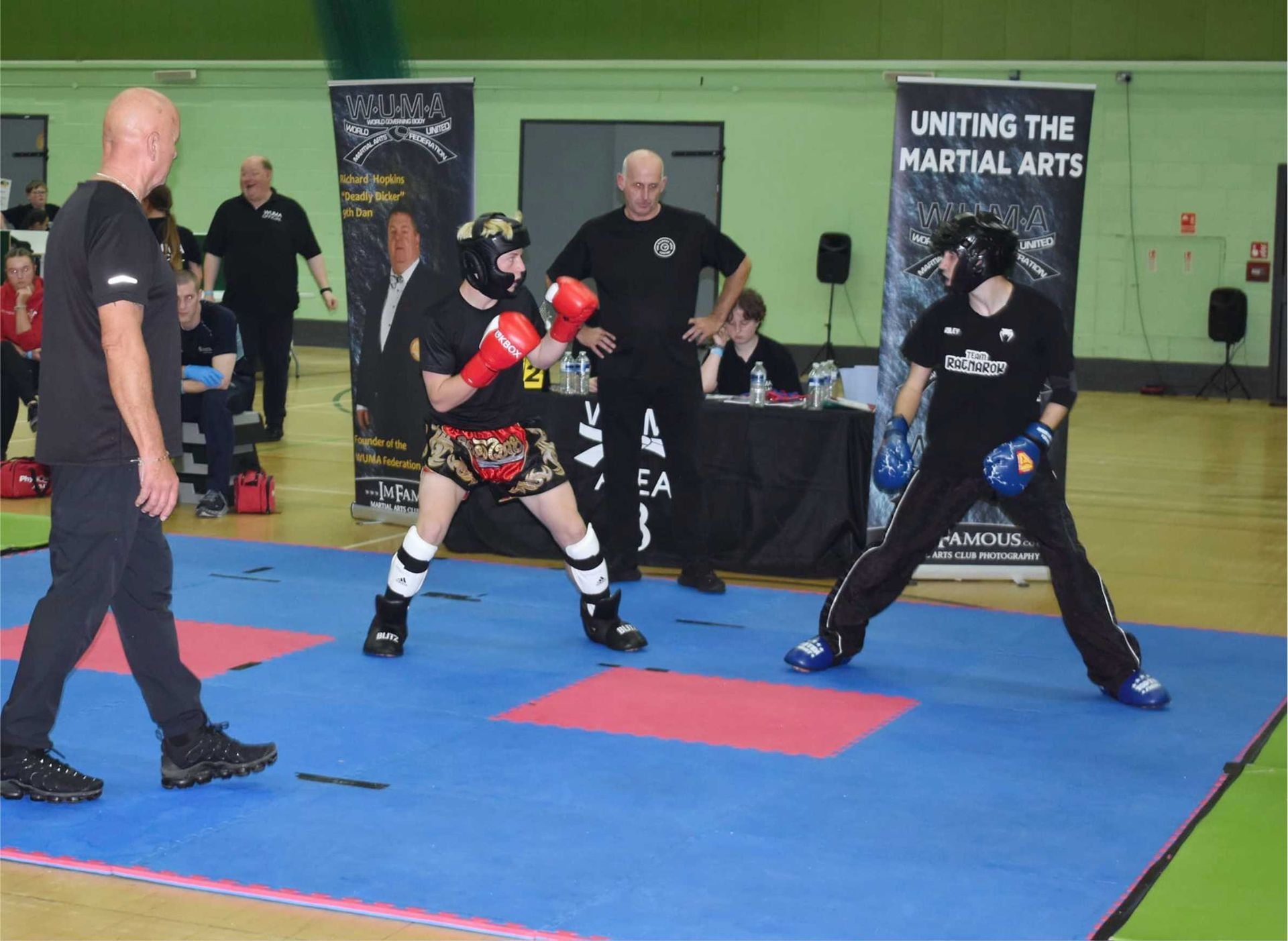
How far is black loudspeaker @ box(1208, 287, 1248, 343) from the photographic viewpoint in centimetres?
1638

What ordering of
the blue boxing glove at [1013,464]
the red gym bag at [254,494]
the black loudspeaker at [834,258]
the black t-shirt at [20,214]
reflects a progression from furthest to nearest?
the black loudspeaker at [834,258], the black t-shirt at [20,214], the red gym bag at [254,494], the blue boxing glove at [1013,464]

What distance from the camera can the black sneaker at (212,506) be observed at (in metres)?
8.73

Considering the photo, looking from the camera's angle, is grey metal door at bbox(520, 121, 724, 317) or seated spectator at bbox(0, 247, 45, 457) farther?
grey metal door at bbox(520, 121, 724, 317)

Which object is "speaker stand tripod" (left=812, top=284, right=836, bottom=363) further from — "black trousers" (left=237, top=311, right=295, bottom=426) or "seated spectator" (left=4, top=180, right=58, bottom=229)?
"seated spectator" (left=4, top=180, right=58, bottom=229)

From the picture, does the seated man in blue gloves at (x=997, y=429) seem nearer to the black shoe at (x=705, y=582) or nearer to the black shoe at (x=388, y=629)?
the black shoe at (x=705, y=582)

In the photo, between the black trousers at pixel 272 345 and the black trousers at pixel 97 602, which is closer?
the black trousers at pixel 97 602

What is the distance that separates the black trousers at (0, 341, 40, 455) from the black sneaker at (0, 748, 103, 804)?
608cm

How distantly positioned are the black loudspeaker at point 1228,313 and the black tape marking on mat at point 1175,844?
11.8 meters

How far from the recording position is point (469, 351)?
565 cm

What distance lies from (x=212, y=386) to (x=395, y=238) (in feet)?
4.77

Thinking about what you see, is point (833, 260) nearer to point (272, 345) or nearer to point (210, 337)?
point (272, 345)

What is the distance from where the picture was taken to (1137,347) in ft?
56.5

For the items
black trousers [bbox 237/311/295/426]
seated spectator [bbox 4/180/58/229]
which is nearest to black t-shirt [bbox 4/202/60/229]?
seated spectator [bbox 4/180/58/229]

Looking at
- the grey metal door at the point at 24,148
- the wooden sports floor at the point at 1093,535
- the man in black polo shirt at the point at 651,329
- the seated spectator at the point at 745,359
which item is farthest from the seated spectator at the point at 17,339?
the grey metal door at the point at 24,148
